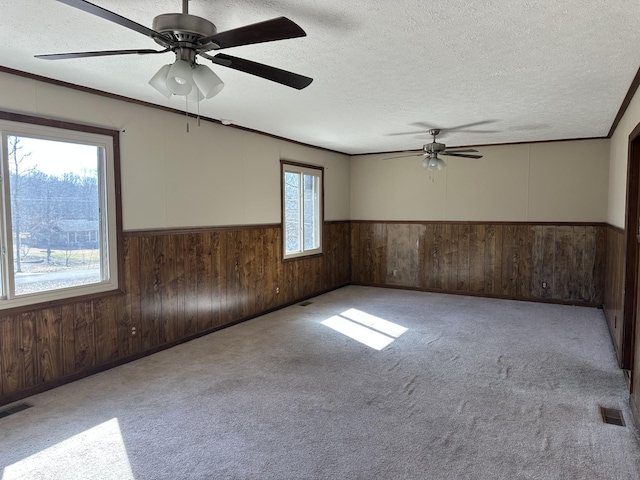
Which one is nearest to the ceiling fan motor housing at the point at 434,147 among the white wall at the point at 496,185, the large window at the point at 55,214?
the white wall at the point at 496,185

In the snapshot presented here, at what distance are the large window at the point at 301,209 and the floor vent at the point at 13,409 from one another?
12.2 feet

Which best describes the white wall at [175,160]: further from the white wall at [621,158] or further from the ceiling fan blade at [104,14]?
the white wall at [621,158]

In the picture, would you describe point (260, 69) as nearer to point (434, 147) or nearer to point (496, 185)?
point (434, 147)

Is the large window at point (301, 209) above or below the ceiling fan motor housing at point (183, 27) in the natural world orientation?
below

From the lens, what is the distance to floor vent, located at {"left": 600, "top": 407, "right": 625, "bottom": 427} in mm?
2863

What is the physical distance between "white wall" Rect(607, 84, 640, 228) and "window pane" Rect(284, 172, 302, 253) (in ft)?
13.5

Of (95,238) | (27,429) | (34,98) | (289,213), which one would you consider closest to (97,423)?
(27,429)

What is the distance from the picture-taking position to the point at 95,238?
3.81 meters

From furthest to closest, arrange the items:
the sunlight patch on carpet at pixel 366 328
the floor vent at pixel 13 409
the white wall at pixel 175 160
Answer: the sunlight patch on carpet at pixel 366 328 → the white wall at pixel 175 160 → the floor vent at pixel 13 409

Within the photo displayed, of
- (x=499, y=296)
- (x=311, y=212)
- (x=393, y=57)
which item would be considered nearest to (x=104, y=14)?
(x=393, y=57)

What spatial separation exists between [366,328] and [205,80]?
3.72 m

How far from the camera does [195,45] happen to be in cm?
212

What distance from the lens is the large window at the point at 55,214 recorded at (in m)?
3.21

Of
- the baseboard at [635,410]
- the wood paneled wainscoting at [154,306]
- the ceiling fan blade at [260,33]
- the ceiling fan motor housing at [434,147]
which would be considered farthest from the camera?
the ceiling fan motor housing at [434,147]
